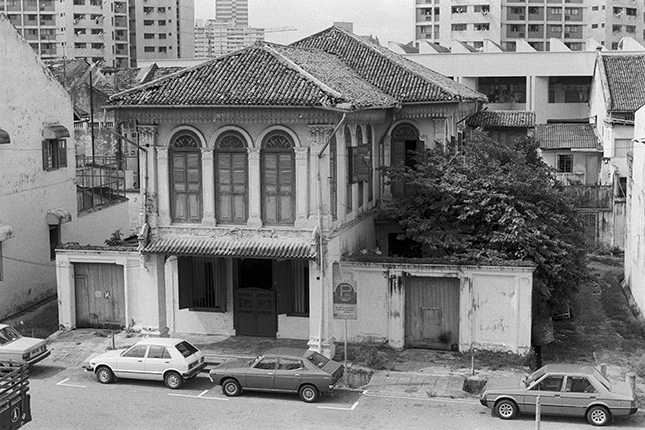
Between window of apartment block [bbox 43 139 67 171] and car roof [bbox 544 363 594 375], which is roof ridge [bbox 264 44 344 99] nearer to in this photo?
car roof [bbox 544 363 594 375]

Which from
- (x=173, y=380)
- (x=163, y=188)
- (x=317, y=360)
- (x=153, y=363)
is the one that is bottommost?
(x=173, y=380)

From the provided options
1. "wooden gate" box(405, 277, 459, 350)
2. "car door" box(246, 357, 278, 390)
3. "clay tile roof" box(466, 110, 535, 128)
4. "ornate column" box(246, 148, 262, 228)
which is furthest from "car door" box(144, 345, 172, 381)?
"clay tile roof" box(466, 110, 535, 128)

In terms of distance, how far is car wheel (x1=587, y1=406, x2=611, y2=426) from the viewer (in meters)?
20.6

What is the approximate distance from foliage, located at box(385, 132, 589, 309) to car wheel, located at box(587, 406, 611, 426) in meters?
6.36

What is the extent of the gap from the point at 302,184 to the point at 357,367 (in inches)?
219

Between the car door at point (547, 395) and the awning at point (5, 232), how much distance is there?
19093 mm

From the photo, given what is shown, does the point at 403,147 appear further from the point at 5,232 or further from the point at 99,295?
the point at 5,232

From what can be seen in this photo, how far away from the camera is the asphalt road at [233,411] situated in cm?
2108

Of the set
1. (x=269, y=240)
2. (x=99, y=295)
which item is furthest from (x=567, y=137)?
(x=99, y=295)

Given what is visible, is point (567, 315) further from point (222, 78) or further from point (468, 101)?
point (222, 78)

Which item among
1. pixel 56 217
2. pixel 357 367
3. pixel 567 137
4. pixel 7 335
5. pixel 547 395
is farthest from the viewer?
pixel 567 137

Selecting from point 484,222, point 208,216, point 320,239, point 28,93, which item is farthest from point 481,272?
point 28,93

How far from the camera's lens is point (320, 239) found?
2625cm

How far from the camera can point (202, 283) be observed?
2931cm
